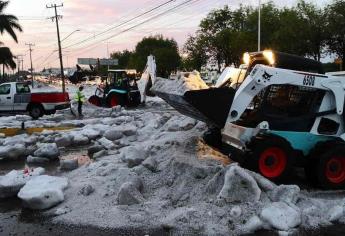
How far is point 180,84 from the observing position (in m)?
10.7

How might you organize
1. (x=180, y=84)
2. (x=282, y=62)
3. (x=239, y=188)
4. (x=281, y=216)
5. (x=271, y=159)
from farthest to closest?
(x=180, y=84)
(x=282, y=62)
(x=271, y=159)
(x=239, y=188)
(x=281, y=216)

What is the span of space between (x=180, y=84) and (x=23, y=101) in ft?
58.7

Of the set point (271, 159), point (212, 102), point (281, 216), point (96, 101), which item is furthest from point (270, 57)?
point (96, 101)

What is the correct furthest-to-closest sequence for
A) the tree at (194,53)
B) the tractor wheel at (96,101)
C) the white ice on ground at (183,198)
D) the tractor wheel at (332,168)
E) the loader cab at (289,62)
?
1. the tree at (194,53)
2. the tractor wheel at (96,101)
3. the loader cab at (289,62)
4. the tractor wheel at (332,168)
5. the white ice on ground at (183,198)

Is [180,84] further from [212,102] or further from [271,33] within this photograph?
[271,33]

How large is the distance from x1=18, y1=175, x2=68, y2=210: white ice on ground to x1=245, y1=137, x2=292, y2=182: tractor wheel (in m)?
3.32

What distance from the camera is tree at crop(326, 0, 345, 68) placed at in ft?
137

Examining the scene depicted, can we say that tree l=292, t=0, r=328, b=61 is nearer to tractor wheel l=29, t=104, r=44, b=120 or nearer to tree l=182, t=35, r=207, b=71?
tree l=182, t=35, r=207, b=71

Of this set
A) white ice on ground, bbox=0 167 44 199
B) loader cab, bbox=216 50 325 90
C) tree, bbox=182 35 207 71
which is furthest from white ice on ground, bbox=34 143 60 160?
tree, bbox=182 35 207 71

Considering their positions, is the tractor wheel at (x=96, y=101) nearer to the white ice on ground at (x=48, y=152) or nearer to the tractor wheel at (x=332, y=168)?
the white ice on ground at (x=48, y=152)

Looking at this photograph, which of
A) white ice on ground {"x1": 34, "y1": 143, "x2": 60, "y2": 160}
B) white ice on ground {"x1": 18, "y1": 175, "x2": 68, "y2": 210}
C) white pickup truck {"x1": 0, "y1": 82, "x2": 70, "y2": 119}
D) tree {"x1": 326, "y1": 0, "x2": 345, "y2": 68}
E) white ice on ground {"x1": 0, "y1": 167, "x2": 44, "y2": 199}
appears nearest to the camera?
white ice on ground {"x1": 18, "y1": 175, "x2": 68, "y2": 210}

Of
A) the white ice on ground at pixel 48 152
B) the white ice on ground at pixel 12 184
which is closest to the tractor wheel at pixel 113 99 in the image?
the white ice on ground at pixel 48 152

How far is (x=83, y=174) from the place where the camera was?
35.9 ft

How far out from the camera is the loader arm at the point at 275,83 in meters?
9.31
